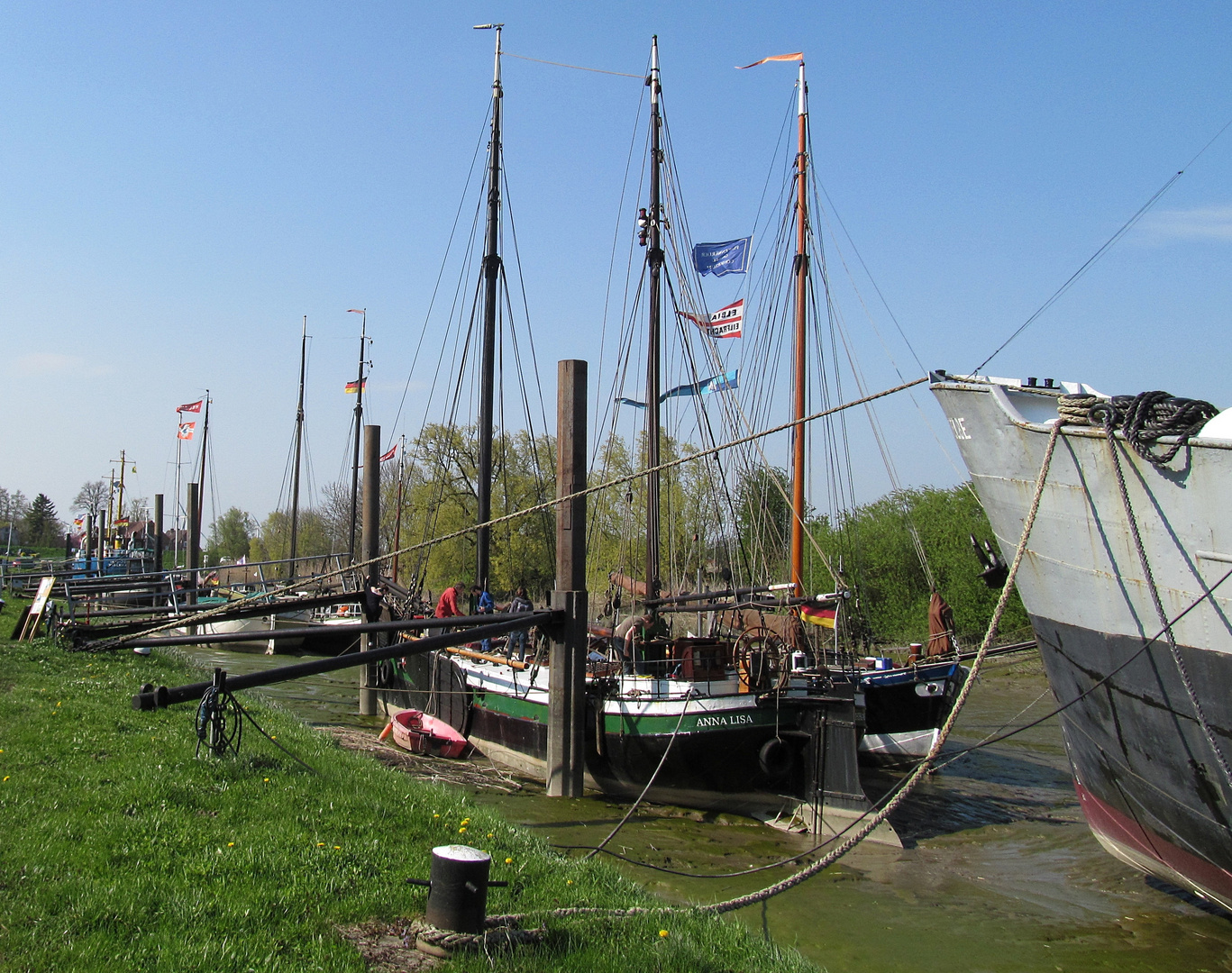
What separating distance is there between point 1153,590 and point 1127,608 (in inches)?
40.0

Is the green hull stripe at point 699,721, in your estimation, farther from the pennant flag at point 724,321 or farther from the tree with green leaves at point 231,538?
the tree with green leaves at point 231,538

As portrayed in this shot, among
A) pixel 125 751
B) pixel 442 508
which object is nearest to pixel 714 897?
pixel 125 751

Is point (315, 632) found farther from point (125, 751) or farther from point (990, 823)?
point (990, 823)

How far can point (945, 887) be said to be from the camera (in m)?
10.1

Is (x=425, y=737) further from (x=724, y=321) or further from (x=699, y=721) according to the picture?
(x=724, y=321)

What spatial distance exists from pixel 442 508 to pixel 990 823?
120 ft

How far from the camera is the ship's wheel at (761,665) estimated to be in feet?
42.4

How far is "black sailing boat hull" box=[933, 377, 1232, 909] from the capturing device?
7027mm

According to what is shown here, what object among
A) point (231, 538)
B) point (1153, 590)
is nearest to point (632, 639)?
point (1153, 590)

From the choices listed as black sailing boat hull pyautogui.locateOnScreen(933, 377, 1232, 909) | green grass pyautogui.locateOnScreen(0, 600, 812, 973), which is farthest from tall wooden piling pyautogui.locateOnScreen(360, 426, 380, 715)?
black sailing boat hull pyautogui.locateOnScreen(933, 377, 1232, 909)

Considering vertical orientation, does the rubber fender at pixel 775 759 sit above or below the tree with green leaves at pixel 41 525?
below

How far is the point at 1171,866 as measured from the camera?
28.3ft

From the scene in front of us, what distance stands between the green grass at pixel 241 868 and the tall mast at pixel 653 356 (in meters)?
8.46

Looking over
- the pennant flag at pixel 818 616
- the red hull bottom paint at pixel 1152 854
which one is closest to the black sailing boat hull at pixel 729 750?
the red hull bottom paint at pixel 1152 854
